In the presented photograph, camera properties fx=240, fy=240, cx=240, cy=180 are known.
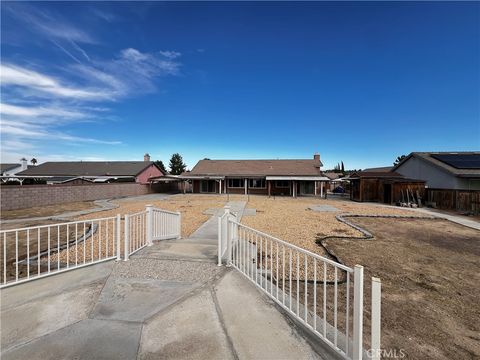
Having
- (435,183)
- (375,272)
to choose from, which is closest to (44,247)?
(375,272)

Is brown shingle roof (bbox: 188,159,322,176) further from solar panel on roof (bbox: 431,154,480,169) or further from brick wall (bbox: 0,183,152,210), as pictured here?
solar panel on roof (bbox: 431,154,480,169)

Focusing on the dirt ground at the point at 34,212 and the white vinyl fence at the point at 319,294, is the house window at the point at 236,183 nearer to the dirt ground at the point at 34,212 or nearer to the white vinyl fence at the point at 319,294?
the dirt ground at the point at 34,212

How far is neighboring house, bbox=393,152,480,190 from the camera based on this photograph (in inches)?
757

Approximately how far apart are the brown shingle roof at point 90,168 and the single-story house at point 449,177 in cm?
3364

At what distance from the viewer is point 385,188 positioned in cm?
2183

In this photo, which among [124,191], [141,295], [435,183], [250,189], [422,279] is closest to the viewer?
[141,295]

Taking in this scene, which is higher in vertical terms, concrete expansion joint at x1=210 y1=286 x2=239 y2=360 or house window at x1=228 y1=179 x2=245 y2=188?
house window at x1=228 y1=179 x2=245 y2=188

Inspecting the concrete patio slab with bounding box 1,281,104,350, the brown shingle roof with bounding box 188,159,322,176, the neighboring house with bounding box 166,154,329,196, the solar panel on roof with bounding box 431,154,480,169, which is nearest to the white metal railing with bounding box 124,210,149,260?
the concrete patio slab with bounding box 1,281,104,350

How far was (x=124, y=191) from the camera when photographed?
26625 millimetres

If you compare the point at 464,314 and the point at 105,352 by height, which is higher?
the point at 105,352

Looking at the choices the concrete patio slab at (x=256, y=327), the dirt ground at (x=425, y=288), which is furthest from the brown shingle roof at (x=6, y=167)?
the dirt ground at (x=425, y=288)

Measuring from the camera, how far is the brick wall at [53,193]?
50.2ft

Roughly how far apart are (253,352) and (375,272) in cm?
387

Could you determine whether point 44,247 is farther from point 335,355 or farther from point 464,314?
point 464,314
